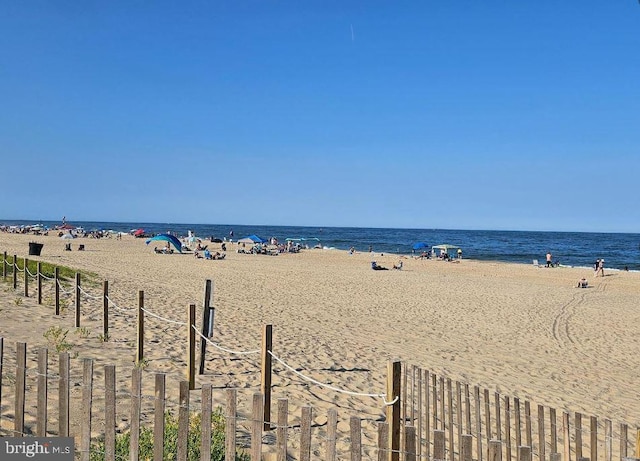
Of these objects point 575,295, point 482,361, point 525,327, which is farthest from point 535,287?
point 482,361

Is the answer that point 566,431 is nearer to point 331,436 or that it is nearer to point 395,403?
point 395,403

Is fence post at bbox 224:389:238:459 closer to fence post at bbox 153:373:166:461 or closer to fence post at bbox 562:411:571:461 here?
fence post at bbox 153:373:166:461

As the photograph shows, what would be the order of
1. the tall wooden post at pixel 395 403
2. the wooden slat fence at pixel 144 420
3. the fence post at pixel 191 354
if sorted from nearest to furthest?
the wooden slat fence at pixel 144 420
the tall wooden post at pixel 395 403
the fence post at pixel 191 354

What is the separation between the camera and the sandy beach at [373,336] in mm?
8297

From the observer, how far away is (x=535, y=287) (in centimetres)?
2734

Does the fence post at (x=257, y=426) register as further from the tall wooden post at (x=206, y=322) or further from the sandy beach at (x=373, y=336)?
the tall wooden post at (x=206, y=322)

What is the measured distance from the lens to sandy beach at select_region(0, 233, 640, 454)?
327 inches

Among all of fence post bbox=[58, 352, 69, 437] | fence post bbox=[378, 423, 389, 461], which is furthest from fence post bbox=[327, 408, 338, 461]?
fence post bbox=[58, 352, 69, 437]

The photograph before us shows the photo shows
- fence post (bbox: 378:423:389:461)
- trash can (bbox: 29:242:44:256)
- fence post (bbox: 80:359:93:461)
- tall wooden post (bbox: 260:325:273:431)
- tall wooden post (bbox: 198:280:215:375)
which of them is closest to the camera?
fence post (bbox: 378:423:389:461)

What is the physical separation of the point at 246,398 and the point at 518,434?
3.28 m

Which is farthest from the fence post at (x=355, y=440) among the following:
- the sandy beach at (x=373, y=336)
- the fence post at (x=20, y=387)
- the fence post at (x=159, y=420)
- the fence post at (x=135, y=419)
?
the sandy beach at (x=373, y=336)

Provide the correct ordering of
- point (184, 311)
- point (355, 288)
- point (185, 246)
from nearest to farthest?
1. point (184, 311)
2. point (355, 288)
3. point (185, 246)

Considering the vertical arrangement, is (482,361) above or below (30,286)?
below

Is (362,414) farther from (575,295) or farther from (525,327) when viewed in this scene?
(575,295)
